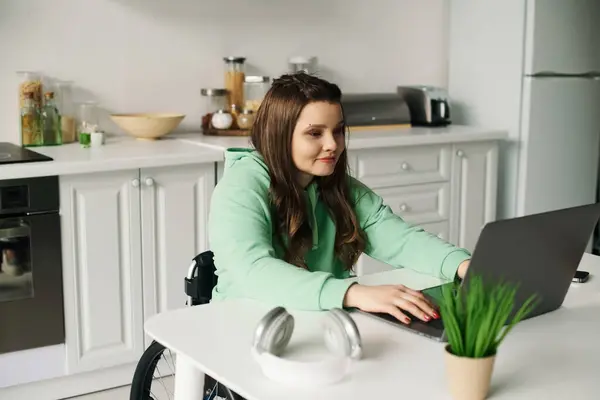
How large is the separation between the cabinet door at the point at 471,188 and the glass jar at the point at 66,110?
1.60 meters

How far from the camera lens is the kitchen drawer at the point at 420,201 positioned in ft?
11.6

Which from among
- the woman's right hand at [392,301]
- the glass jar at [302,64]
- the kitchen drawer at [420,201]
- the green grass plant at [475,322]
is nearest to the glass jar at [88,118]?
the glass jar at [302,64]

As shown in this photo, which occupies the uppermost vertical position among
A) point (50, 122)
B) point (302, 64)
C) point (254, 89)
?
point (302, 64)

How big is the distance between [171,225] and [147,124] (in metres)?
0.48

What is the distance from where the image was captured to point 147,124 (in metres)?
3.24

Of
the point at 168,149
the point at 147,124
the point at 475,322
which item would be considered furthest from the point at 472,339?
the point at 147,124

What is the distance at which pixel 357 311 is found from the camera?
152cm

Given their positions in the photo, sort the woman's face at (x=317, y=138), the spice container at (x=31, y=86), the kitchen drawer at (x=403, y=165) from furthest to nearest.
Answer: the kitchen drawer at (x=403, y=165), the spice container at (x=31, y=86), the woman's face at (x=317, y=138)

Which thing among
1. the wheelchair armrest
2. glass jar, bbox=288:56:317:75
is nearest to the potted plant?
the wheelchair armrest

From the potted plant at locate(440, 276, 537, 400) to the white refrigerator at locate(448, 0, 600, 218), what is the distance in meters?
2.83

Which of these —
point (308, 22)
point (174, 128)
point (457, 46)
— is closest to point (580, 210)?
point (174, 128)

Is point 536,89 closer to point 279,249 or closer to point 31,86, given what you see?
point 31,86

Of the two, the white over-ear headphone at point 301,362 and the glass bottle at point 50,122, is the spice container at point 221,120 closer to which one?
the glass bottle at point 50,122

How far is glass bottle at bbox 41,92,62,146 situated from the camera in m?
3.14
